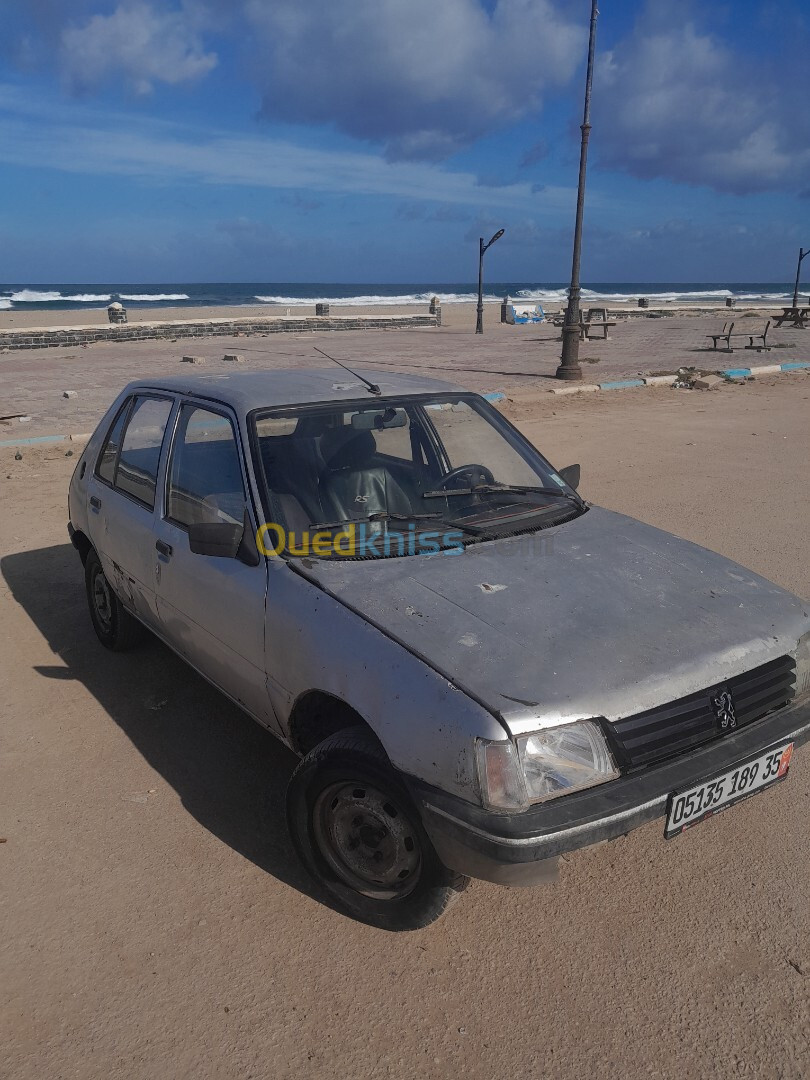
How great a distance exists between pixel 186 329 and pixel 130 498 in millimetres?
27178

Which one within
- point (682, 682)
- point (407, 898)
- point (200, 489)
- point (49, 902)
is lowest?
point (49, 902)

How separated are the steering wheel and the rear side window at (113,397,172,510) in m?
1.37

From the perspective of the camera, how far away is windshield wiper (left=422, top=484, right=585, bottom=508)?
3434mm

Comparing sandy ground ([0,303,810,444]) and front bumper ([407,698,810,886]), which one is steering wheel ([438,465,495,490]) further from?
sandy ground ([0,303,810,444])

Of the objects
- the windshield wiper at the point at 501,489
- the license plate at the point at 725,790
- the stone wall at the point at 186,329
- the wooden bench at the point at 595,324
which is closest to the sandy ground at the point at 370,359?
the wooden bench at the point at 595,324

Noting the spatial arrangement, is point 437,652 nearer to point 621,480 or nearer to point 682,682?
point 682,682

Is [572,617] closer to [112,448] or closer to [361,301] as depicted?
[112,448]

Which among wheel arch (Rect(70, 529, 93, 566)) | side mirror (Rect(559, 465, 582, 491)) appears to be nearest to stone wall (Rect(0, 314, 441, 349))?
wheel arch (Rect(70, 529, 93, 566))

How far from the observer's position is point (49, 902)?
9.05ft

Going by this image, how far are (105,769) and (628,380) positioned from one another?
1414 centimetres

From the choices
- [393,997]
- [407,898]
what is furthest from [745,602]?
[393,997]

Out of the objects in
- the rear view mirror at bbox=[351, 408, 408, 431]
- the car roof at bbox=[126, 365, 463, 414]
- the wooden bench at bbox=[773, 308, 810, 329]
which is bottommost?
the rear view mirror at bbox=[351, 408, 408, 431]

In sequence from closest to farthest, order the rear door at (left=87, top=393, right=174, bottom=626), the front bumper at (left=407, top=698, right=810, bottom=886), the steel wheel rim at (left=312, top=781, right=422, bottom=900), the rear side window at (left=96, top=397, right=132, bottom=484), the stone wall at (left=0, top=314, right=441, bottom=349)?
the front bumper at (left=407, top=698, right=810, bottom=886) < the steel wheel rim at (left=312, top=781, right=422, bottom=900) < the rear door at (left=87, top=393, right=174, bottom=626) < the rear side window at (left=96, top=397, right=132, bottom=484) < the stone wall at (left=0, top=314, right=441, bottom=349)

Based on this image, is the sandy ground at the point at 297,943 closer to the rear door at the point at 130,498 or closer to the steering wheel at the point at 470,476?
the rear door at the point at 130,498
